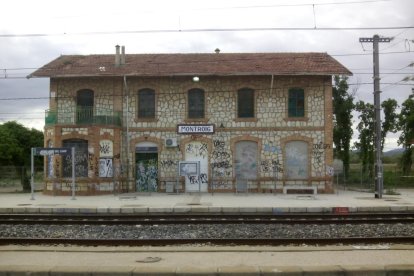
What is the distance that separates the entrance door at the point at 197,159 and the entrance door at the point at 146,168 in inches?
67.3

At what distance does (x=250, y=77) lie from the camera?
27688 millimetres

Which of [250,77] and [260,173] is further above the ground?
[250,77]

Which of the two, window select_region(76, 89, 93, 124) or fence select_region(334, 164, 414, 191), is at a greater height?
window select_region(76, 89, 93, 124)

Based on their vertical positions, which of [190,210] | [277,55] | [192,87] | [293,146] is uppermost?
[277,55]

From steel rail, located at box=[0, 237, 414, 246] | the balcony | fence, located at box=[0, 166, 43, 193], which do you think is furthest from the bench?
steel rail, located at box=[0, 237, 414, 246]

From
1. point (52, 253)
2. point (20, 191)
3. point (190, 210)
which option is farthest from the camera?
point (20, 191)

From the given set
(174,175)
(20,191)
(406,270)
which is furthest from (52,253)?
(20,191)

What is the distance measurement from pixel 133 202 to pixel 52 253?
37.9 feet

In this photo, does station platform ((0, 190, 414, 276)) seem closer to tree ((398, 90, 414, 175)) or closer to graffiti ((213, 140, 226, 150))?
graffiti ((213, 140, 226, 150))

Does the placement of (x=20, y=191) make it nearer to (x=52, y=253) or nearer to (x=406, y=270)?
(x=52, y=253)

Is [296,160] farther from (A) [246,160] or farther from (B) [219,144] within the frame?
(B) [219,144]

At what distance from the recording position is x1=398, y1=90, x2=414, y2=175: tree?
3706cm

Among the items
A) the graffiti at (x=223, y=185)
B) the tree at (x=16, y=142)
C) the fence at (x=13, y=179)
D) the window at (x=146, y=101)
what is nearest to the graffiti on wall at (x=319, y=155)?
the graffiti at (x=223, y=185)

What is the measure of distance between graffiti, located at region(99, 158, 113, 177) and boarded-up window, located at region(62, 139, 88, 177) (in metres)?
0.79
